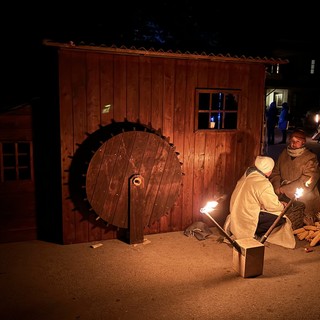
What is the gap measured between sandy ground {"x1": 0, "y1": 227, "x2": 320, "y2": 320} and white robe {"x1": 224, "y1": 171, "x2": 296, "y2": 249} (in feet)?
1.84

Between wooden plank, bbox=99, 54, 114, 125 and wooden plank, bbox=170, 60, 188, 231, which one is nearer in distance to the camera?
wooden plank, bbox=99, 54, 114, 125

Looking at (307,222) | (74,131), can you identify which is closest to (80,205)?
(74,131)

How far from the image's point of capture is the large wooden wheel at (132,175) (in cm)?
675

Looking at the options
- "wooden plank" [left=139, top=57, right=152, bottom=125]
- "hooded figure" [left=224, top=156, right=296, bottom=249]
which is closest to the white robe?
"hooded figure" [left=224, top=156, right=296, bottom=249]

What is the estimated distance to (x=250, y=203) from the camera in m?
6.58

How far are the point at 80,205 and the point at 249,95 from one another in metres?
4.39

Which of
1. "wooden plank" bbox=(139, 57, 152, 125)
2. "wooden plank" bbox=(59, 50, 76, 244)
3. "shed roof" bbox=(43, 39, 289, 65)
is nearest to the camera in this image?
"shed roof" bbox=(43, 39, 289, 65)

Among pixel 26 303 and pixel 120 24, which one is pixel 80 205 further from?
pixel 120 24

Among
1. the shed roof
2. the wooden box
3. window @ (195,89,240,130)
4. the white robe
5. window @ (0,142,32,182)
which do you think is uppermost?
the shed roof

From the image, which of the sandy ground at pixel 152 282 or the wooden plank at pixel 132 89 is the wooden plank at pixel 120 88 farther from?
the sandy ground at pixel 152 282

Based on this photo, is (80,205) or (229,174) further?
(229,174)

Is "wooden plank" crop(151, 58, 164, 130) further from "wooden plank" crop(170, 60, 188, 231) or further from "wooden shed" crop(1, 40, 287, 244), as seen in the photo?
"wooden plank" crop(170, 60, 188, 231)

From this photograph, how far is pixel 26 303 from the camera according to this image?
5.09 meters

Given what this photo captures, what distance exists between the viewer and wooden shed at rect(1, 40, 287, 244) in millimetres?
6785
